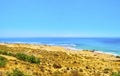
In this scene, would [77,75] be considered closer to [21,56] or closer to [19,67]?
[19,67]

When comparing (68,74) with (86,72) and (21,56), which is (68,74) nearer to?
(86,72)

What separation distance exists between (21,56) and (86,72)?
Answer: 4646mm

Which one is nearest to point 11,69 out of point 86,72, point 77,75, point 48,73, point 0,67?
point 0,67

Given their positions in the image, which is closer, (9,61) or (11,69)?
(11,69)

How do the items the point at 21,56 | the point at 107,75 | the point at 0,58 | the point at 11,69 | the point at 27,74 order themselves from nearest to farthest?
the point at 27,74 < the point at 11,69 < the point at 0,58 < the point at 107,75 < the point at 21,56

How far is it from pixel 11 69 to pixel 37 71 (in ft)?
4.94

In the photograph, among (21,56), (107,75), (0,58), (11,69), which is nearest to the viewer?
(11,69)

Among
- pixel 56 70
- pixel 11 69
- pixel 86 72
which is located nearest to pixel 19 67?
pixel 11 69

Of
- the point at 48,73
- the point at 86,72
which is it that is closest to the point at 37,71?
the point at 48,73

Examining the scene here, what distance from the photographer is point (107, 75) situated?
22.6 meters

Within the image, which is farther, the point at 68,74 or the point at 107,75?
the point at 107,75

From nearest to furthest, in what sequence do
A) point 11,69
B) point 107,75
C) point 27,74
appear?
point 27,74 < point 11,69 < point 107,75

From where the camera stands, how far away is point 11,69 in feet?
64.7

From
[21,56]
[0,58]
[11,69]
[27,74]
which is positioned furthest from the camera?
[21,56]
